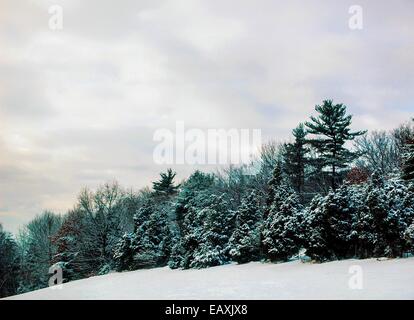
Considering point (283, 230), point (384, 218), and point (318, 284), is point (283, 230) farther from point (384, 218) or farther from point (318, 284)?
point (318, 284)

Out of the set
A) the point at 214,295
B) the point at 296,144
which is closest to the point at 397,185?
the point at 214,295

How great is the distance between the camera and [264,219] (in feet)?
64.5

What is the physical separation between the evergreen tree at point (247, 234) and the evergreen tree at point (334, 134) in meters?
12.5

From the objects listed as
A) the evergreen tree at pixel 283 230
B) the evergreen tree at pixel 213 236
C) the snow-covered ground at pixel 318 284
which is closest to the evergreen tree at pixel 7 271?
the evergreen tree at pixel 213 236

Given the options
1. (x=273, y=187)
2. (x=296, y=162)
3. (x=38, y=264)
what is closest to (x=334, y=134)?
(x=296, y=162)

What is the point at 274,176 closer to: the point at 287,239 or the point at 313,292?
the point at 287,239

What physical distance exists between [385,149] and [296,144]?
30.6 ft

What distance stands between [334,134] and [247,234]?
15278 mm

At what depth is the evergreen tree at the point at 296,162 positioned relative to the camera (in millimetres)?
33938

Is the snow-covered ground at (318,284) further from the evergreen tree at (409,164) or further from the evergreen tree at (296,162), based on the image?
the evergreen tree at (296,162)

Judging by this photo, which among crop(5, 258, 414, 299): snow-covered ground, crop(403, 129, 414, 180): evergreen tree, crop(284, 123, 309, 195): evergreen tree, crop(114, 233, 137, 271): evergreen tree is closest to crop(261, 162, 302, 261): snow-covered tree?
crop(5, 258, 414, 299): snow-covered ground

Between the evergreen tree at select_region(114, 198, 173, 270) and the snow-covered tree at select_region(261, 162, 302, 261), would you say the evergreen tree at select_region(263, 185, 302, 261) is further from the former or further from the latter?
the evergreen tree at select_region(114, 198, 173, 270)

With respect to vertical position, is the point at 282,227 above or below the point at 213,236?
above

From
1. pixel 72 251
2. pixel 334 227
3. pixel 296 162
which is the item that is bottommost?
pixel 72 251
